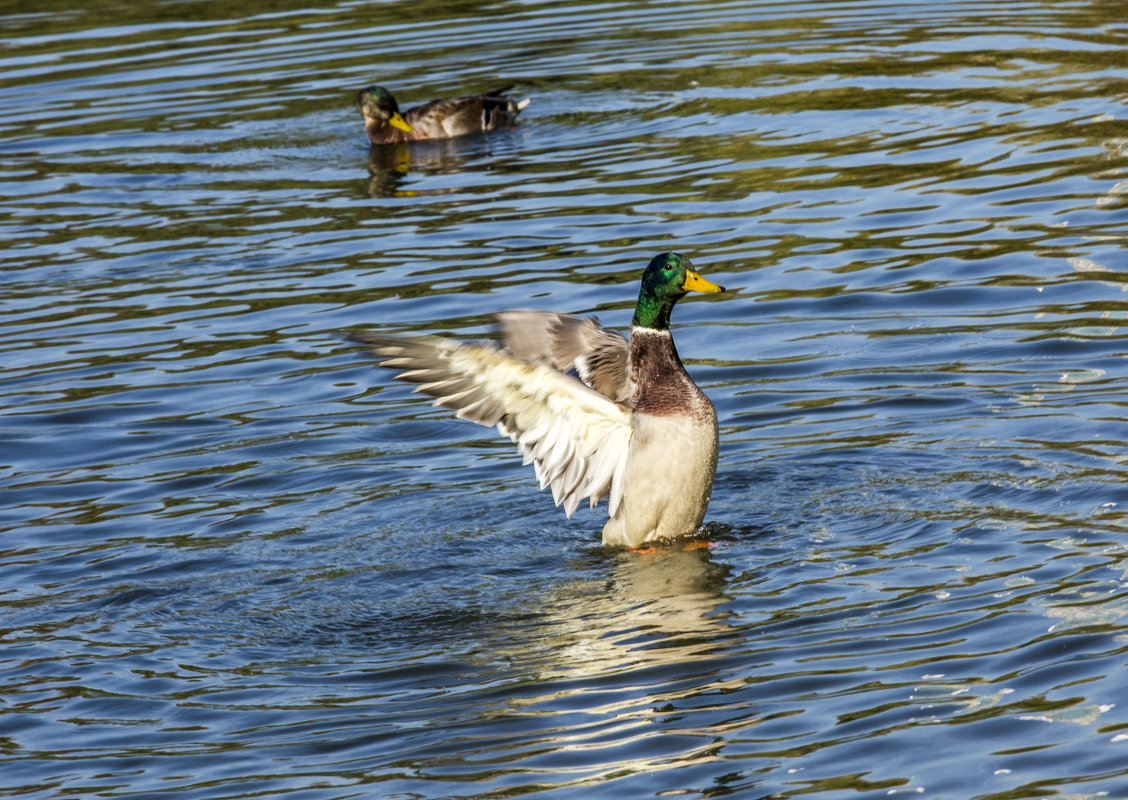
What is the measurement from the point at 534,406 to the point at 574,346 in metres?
0.71

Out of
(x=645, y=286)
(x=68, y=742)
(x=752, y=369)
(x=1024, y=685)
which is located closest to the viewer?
(x=1024, y=685)

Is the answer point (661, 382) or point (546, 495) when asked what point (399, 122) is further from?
point (661, 382)

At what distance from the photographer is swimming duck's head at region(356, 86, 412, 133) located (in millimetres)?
14523

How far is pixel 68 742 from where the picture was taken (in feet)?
17.8

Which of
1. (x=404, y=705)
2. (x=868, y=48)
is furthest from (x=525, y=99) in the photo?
(x=404, y=705)

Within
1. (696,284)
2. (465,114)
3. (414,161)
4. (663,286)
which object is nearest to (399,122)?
(414,161)

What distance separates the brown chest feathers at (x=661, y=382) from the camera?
7.09m

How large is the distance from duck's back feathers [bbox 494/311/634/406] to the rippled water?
2.26 ft

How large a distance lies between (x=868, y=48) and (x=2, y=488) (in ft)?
36.6

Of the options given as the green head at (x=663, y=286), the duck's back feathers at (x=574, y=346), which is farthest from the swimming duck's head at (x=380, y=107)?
the green head at (x=663, y=286)

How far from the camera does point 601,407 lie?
719 cm

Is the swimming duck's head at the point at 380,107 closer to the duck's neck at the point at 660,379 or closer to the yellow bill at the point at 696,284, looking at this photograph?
the duck's neck at the point at 660,379

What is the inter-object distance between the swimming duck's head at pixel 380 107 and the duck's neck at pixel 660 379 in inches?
303

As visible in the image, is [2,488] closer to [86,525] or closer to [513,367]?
[86,525]
